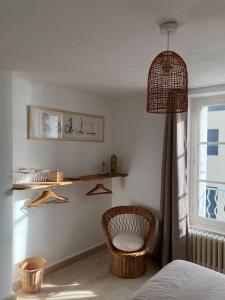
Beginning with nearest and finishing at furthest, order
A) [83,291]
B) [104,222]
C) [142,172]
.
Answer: [83,291]
[104,222]
[142,172]

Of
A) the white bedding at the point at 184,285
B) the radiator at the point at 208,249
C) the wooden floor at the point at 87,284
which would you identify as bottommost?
the wooden floor at the point at 87,284

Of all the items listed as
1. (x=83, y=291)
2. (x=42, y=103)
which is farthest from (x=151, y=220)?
(x=42, y=103)

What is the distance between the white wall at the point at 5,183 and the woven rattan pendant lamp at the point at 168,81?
1.48m

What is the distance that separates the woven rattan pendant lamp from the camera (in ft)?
4.70

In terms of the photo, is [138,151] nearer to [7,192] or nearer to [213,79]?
[213,79]

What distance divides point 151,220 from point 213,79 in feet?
6.02

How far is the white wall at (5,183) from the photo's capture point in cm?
235

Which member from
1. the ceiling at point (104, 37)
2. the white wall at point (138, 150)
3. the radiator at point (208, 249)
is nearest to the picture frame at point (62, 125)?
the white wall at point (138, 150)

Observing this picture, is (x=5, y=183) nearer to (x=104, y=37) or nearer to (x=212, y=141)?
(x=104, y=37)

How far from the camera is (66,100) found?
322 centimetres

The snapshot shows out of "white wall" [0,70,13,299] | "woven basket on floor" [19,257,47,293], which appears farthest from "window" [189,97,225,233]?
"white wall" [0,70,13,299]

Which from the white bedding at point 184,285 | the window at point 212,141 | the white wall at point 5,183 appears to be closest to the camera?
the white bedding at point 184,285

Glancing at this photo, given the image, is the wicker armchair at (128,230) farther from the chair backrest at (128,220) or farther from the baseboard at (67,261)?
the baseboard at (67,261)

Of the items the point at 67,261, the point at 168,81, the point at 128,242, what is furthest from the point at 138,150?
the point at 168,81
